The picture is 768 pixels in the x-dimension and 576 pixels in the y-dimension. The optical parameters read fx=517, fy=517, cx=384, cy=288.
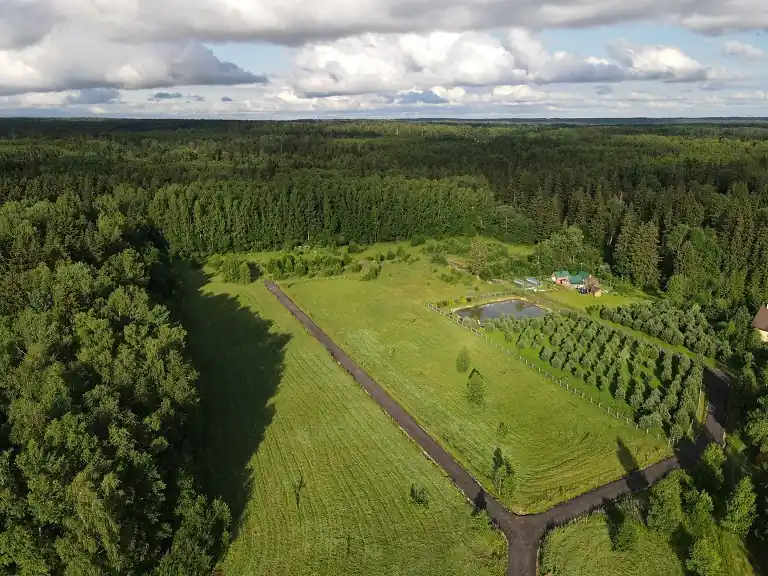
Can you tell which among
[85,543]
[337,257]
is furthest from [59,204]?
[337,257]

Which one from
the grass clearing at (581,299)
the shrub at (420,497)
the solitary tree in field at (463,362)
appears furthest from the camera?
the grass clearing at (581,299)

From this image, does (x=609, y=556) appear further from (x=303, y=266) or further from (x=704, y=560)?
(x=303, y=266)

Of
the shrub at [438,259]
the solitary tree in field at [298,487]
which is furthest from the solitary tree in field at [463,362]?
the shrub at [438,259]

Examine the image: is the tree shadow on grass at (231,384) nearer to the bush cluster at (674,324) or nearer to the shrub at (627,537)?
the shrub at (627,537)

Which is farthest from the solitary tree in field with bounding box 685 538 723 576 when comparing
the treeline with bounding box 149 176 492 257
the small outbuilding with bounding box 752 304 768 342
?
the treeline with bounding box 149 176 492 257

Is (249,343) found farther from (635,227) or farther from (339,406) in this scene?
(635,227)

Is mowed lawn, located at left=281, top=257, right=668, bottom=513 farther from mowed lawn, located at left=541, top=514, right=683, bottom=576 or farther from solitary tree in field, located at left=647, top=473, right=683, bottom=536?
solitary tree in field, located at left=647, top=473, right=683, bottom=536
